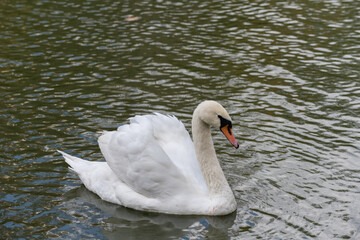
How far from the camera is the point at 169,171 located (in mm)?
7887

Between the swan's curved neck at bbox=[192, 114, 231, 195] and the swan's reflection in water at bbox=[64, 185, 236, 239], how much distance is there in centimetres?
40

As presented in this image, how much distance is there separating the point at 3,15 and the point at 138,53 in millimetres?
5457

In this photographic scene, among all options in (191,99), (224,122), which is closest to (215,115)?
(224,122)

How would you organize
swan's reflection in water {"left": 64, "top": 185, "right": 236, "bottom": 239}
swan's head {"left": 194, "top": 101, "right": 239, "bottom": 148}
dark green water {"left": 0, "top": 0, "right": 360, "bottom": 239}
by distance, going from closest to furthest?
swan's reflection in water {"left": 64, "top": 185, "right": 236, "bottom": 239}, swan's head {"left": 194, "top": 101, "right": 239, "bottom": 148}, dark green water {"left": 0, "top": 0, "right": 360, "bottom": 239}

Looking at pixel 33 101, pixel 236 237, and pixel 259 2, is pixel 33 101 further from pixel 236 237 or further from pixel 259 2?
pixel 259 2

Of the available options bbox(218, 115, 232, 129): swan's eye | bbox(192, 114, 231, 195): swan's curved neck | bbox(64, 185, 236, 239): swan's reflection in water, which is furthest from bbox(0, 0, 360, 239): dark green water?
bbox(218, 115, 232, 129): swan's eye

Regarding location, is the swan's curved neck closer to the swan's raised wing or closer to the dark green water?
the swan's raised wing

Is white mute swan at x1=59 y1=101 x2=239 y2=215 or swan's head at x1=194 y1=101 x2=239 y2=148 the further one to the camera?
white mute swan at x1=59 y1=101 x2=239 y2=215

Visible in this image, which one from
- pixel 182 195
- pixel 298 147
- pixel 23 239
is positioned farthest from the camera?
pixel 298 147

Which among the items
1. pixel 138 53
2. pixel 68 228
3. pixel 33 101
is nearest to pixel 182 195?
pixel 68 228

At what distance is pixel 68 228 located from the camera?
7594 millimetres

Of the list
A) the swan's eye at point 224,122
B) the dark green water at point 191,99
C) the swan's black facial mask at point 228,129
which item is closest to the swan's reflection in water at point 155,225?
the dark green water at point 191,99

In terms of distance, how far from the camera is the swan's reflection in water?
750cm

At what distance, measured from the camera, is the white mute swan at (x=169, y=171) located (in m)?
7.86
